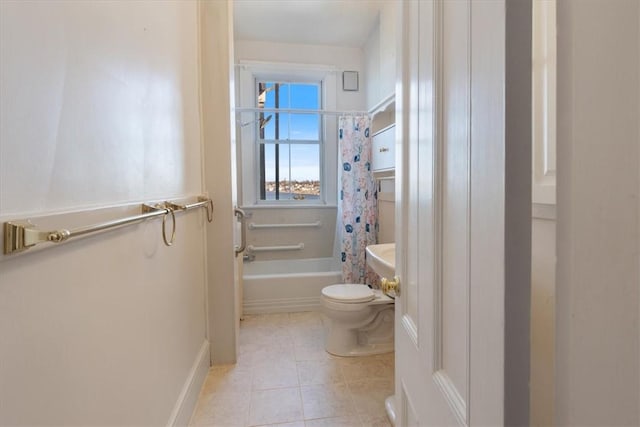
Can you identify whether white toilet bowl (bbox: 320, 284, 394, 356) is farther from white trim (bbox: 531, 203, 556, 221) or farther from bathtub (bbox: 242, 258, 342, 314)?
white trim (bbox: 531, 203, 556, 221)

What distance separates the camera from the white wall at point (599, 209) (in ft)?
1.07

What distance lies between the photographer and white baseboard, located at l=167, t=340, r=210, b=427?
1335mm

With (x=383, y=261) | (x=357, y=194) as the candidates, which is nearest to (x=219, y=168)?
(x=383, y=261)

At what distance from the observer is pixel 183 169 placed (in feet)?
4.98

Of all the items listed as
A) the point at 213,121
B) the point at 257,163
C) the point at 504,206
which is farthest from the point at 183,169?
the point at 257,163

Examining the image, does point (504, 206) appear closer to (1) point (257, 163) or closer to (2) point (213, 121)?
(2) point (213, 121)

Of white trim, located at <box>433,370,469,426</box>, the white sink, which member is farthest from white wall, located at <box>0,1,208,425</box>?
the white sink

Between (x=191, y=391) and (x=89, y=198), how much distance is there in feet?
3.81

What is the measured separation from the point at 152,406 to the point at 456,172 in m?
1.22

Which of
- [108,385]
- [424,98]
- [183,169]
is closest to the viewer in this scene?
[424,98]

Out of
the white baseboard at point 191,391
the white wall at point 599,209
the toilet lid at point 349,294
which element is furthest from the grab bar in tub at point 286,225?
the white wall at point 599,209

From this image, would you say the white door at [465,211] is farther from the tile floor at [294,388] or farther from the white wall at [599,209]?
the tile floor at [294,388]

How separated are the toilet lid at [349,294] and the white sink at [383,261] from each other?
38 cm

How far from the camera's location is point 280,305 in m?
2.84
